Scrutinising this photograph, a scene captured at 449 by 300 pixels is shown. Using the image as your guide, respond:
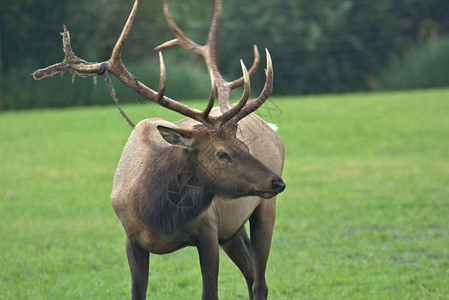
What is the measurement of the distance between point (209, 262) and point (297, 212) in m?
4.98

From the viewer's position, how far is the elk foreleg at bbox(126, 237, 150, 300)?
16.4 ft

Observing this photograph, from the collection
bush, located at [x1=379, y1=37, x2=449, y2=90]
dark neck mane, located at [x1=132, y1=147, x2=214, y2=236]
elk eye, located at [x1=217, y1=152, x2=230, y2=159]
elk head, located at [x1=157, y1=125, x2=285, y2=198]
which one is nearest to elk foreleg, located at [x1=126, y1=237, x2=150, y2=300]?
dark neck mane, located at [x1=132, y1=147, x2=214, y2=236]

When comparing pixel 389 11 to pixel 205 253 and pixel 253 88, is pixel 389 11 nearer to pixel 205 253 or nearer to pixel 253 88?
pixel 253 88

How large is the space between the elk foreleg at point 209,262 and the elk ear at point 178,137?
629mm

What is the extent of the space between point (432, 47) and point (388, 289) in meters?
20.9

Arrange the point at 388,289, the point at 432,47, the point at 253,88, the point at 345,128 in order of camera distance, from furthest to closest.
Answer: the point at 253,88 < the point at 432,47 < the point at 345,128 < the point at 388,289

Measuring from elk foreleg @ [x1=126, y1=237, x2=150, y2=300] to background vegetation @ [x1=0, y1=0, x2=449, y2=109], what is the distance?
18609mm

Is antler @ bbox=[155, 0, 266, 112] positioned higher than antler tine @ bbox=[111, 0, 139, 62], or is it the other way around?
antler tine @ bbox=[111, 0, 139, 62]

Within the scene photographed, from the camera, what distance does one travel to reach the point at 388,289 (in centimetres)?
632

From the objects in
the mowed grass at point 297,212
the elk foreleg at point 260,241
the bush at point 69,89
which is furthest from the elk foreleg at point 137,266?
the bush at point 69,89

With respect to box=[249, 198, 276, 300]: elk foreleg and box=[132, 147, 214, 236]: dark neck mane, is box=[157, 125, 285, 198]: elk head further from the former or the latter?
box=[249, 198, 276, 300]: elk foreleg

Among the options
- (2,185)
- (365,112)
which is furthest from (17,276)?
(365,112)

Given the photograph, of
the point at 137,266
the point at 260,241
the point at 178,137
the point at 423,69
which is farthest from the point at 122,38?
the point at 423,69

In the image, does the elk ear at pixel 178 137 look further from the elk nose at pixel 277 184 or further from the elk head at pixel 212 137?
the elk nose at pixel 277 184
